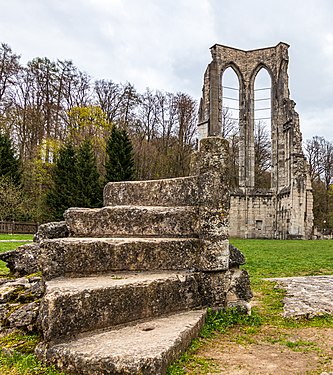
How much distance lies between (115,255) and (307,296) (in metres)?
3.77

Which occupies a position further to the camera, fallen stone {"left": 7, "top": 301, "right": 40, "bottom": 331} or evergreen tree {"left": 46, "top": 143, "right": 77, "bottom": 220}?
evergreen tree {"left": 46, "top": 143, "right": 77, "bottom": 220}

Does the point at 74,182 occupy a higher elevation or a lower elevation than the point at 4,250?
higher

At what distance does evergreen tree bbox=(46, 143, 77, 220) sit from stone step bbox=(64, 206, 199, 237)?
24.6 metres

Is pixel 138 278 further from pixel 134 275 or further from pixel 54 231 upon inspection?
pixel 54 231

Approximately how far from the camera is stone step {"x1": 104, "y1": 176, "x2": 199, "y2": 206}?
5324mm

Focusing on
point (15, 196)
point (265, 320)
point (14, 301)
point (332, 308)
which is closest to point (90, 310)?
point (14, 301)

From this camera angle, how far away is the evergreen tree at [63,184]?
2906 cm

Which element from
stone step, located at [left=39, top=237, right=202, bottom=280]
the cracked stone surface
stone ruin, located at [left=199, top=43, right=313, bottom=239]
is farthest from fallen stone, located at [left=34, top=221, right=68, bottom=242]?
stone ruin, located at [left=199, top=43, right=313, bottom=239]

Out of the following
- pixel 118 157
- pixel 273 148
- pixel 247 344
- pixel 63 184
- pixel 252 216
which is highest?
pixel 273 148

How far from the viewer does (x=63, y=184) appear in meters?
29.7

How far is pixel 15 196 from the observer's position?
28.4 metres

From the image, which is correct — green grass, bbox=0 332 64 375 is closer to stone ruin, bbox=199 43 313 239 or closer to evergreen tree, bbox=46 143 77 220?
evergreen tree, bbox=46 143 77 220

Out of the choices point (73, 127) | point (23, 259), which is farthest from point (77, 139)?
point (23, 259)

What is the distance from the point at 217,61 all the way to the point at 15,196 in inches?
819
